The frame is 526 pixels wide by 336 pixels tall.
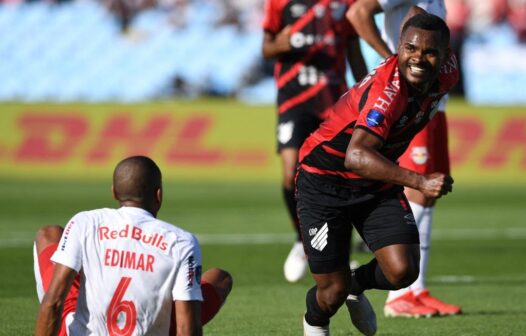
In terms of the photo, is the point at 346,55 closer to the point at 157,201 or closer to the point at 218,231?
the point at 218,231

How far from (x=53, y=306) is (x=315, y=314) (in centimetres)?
210

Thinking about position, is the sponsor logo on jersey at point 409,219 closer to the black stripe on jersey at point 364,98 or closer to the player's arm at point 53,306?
the black stripe on jersey at point 364,98

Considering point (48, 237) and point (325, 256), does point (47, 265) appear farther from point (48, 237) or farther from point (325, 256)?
point (325, 256)

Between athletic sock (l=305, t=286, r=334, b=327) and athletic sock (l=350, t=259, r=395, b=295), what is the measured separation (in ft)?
1.18

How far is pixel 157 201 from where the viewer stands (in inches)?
200

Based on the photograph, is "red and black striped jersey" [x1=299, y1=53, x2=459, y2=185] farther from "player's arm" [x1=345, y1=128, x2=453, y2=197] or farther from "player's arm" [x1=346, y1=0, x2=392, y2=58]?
"player's arm" [x1=346, y1=0, x2=392, y2=58]

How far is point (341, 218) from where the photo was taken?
255 inches

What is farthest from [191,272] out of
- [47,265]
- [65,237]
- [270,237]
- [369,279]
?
[270,237]

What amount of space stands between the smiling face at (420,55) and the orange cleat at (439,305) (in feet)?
8.49

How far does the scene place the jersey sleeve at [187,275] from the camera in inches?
193

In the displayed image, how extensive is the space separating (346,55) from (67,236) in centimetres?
586

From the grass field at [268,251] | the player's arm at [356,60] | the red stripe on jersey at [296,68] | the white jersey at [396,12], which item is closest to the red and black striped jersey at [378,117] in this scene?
the grass field at [268,251]

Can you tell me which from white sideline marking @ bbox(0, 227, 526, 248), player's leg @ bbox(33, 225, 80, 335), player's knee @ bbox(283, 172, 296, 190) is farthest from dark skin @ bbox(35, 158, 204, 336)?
white sideline marking @ bbox(0, 227, 526, 248)

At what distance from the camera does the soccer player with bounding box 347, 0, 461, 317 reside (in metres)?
8.14
